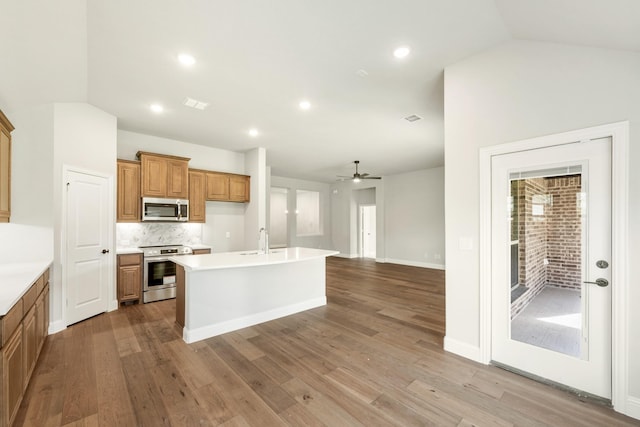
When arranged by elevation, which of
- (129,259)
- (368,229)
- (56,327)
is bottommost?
(56,327)

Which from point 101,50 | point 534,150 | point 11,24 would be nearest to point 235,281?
point 101,50

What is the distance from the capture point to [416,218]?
8445 millimetres

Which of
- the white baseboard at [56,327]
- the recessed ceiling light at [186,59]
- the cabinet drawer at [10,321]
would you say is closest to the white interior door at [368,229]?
the recessed ceiling light at [186,59]

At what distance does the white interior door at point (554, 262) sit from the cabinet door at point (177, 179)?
16.1 ft

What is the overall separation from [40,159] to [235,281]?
284 centimetres

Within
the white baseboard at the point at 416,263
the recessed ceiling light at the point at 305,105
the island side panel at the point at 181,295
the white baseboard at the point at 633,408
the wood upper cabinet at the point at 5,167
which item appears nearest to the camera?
the white baseboard at the point at 633,408

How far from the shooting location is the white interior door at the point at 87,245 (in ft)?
11.8

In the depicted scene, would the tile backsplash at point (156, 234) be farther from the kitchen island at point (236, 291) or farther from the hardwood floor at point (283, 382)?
the kitchen island at point (236, 291)

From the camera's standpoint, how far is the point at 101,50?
2615 mm

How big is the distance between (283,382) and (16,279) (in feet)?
8.18

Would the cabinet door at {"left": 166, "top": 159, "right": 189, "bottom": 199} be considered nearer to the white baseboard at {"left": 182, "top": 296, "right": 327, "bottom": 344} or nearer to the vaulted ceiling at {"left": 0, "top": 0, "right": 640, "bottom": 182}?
the vaulted ceiling at {"left": 0, "top": 0, "right": 640, "bottom": 182}

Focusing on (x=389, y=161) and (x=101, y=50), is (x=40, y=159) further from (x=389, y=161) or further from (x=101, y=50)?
(x=389, y=161)

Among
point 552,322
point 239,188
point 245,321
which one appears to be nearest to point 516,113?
point 552,322

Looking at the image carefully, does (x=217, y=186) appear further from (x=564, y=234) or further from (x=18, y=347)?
(x=564, y=234)
